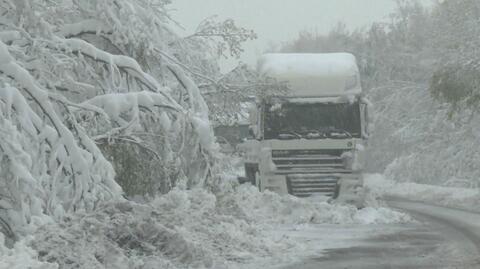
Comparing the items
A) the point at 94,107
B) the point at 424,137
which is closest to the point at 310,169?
the point at 94,107

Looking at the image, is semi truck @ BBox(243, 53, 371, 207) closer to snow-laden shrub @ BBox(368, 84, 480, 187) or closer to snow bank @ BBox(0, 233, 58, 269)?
snow bank @ BBox(0, 233, 58, 269)

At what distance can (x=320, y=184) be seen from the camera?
724 inches

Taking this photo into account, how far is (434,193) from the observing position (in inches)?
1271

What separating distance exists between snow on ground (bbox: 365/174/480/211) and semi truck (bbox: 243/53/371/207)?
4.25ft

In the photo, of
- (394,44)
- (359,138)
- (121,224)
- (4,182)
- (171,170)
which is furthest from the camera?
(394,44)

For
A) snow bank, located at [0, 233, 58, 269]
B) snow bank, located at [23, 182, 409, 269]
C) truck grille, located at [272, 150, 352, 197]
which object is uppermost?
snow bank, located at [0, 233, 58, 269]

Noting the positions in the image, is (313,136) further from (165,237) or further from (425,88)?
(425,88)

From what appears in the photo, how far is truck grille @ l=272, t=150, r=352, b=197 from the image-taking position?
18328 mm

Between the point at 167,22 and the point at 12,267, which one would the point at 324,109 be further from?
the point at 12,267

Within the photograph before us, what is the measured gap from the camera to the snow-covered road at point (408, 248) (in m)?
10.4

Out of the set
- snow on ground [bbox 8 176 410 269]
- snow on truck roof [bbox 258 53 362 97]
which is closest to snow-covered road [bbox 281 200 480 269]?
snow on ground [bbox 8 176 410 269]

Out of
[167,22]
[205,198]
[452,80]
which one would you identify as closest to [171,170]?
[205,198]

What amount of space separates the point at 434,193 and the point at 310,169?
15.4 metres

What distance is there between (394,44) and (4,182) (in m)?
40.7
